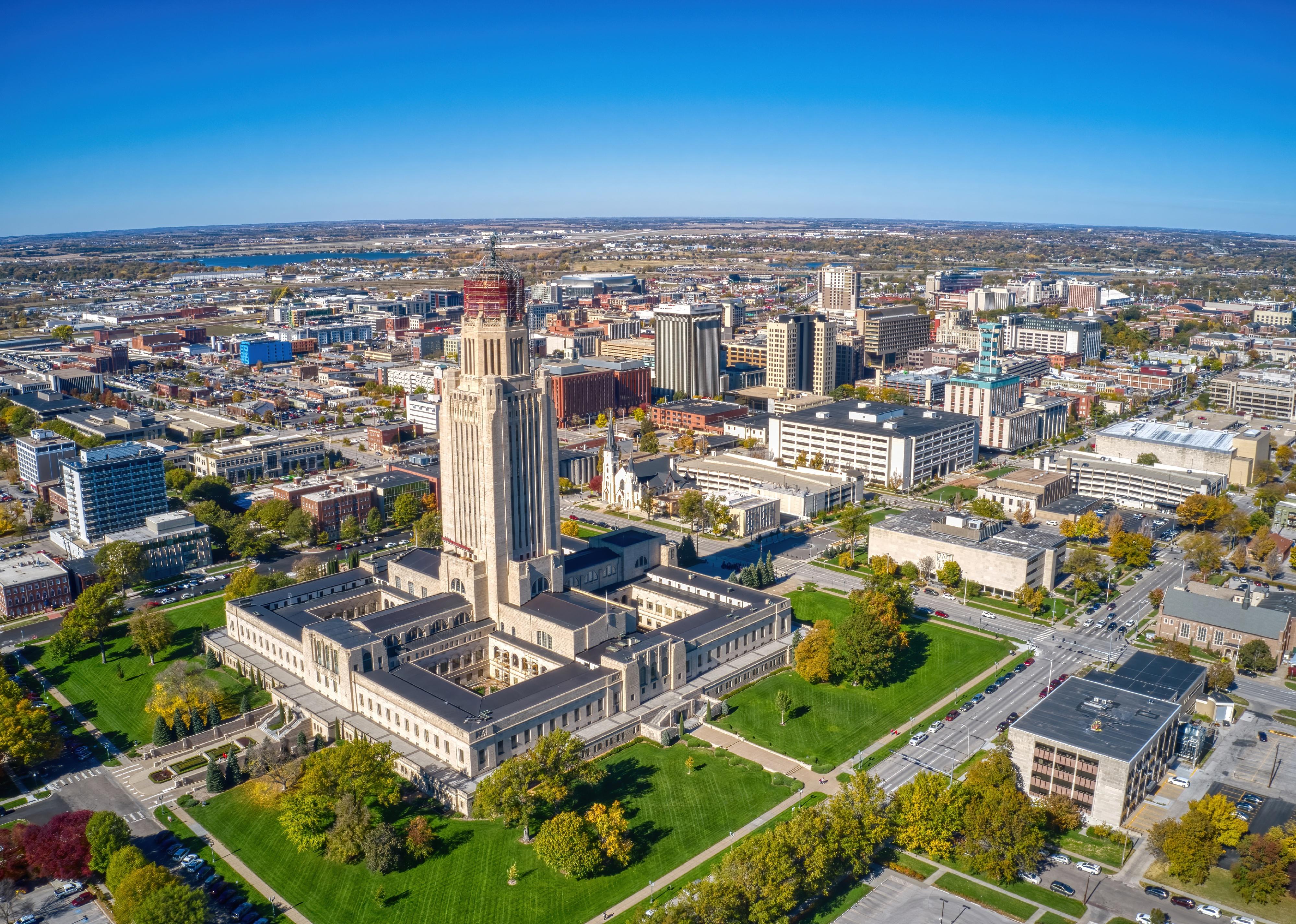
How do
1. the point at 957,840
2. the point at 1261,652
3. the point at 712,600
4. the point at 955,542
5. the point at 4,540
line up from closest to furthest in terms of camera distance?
the point at 957,840 → the point at 1261,652 → the point at 712,600 → the point at 955,542 → the point at 4,540

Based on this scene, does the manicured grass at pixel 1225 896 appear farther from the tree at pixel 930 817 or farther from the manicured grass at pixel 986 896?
the tree at pixel 930 817

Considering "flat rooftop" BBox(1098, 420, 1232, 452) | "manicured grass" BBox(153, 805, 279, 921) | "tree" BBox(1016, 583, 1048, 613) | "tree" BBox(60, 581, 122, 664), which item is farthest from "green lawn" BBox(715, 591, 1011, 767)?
"flat rooftop" BBox(1098, 420, 1232, 452)

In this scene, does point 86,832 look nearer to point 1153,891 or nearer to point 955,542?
point 1153,891

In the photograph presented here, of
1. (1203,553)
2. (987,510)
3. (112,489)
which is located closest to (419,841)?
(112,489)

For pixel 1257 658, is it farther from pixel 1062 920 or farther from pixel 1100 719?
pixel 1062 920

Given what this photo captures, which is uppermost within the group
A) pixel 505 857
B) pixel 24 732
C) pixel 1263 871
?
pixel 24 732

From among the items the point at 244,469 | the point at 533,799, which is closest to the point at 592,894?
the point at 533,799

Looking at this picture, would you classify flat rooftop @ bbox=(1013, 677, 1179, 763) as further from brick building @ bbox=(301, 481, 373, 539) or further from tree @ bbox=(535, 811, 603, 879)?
brick building @ bbox=(301, 481, 373, 539)
